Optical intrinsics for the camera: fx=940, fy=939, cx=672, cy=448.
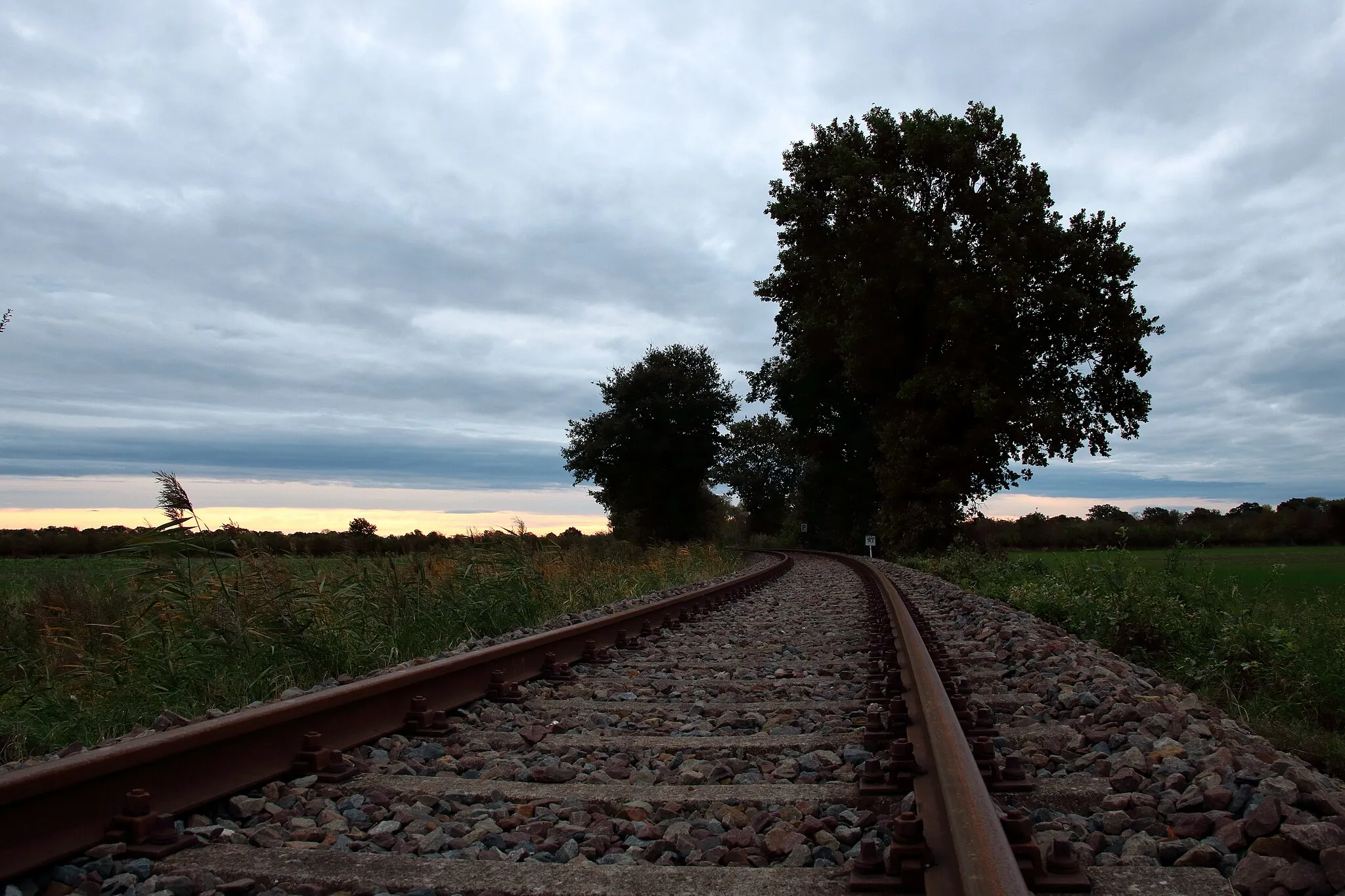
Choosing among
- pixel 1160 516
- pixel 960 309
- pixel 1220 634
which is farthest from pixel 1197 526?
pixel 1220 634

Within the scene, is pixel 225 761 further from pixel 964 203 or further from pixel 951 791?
pixel 964 203

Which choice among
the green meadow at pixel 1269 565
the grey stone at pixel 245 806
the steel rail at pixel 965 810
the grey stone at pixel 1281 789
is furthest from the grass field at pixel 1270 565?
the grey stone at pixel 245 806

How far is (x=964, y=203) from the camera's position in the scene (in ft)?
75.2

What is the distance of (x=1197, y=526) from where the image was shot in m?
42.6

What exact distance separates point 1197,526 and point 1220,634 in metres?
41.2

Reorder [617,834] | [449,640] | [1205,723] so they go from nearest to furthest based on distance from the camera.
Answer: [617,834] < [1205,723] < [449,640]

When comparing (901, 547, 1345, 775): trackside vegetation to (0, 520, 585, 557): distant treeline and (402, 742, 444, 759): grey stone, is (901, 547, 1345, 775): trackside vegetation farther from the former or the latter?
(0, 520, 585, 557): distant treeline

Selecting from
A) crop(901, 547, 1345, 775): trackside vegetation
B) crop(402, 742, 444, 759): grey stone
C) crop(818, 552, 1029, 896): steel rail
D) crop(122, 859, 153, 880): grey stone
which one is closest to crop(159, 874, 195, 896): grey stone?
crop(122, 859, 153, 880): grey stone

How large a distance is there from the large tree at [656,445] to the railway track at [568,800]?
1387 inches

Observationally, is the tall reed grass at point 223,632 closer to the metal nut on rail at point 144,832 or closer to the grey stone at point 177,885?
the metal nut on rail at point 144,832

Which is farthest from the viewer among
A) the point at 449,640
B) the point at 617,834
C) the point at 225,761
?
the point at 449,640

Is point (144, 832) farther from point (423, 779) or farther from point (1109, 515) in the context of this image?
point (1109, 515)

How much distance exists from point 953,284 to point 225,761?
1997cm

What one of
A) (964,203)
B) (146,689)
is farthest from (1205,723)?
(964,203)
